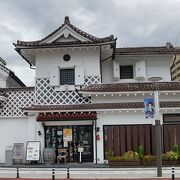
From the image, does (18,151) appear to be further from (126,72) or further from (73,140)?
(126,72)

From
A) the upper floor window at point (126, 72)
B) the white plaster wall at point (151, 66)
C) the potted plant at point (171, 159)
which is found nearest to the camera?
the potted plant at point (171, 159)

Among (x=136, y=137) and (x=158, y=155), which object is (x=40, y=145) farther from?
(x=158, y=155)

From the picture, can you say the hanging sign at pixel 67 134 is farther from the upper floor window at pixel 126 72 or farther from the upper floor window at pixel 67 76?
the upper floor window at pixel 126 72

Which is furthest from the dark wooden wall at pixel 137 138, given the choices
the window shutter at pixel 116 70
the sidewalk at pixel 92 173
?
the window shutter at pixel 116 70

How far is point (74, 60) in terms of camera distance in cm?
2573

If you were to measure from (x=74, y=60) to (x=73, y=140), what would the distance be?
557 centimetres

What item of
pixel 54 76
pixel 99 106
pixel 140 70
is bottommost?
pixel 99 106

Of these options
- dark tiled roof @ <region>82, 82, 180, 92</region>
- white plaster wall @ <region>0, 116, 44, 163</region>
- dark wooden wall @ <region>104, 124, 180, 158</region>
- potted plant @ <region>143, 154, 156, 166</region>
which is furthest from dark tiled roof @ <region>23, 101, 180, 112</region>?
potted plant @ <region>143, 154, 156, 166</region>

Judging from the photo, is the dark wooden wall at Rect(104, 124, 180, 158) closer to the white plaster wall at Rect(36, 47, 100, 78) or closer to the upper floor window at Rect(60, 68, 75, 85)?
the white plaster wall at Rect(36, 47, 100, 78)

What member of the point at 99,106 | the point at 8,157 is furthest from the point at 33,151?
the point at 99,106

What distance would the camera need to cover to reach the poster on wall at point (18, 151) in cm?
2405

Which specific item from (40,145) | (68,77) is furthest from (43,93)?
(40,145)

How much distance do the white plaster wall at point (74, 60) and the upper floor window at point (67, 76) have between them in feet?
1.84

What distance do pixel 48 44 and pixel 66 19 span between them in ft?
8.04
